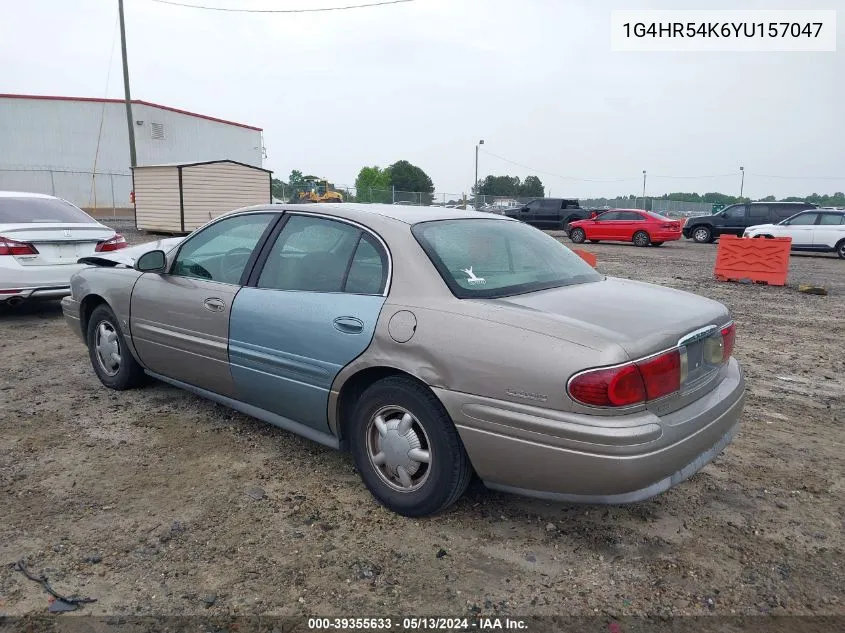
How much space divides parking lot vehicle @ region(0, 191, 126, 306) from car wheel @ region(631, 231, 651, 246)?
18519 mm

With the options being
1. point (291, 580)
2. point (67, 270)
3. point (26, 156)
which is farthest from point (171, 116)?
point (291, 580)

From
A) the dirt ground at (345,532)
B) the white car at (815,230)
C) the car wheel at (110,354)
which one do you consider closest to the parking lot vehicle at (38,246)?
the car wheel at (110,354)

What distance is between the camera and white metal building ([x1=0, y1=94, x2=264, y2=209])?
108 ft

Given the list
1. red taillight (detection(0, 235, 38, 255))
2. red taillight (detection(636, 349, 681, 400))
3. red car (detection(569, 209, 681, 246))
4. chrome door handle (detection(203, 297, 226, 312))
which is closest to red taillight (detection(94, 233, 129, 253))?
red taillight (detection(0, 235, 38, 255))

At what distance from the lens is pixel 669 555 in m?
2.72

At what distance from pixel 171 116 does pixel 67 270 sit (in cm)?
3330

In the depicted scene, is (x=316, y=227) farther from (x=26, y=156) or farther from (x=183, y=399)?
(x=26, y=156)

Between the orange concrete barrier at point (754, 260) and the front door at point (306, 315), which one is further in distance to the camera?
the orange concrete barrier at point (754, 260)

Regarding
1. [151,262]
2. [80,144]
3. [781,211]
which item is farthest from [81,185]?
[151,262]

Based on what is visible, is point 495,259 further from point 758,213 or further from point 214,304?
point 758,213

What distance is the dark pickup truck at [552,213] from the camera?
1078 inches

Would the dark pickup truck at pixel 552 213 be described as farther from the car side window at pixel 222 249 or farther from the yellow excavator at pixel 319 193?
the car side window at pixel 222 249

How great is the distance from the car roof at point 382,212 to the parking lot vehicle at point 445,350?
16 millimetres

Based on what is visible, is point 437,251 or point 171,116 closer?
point 437,251
